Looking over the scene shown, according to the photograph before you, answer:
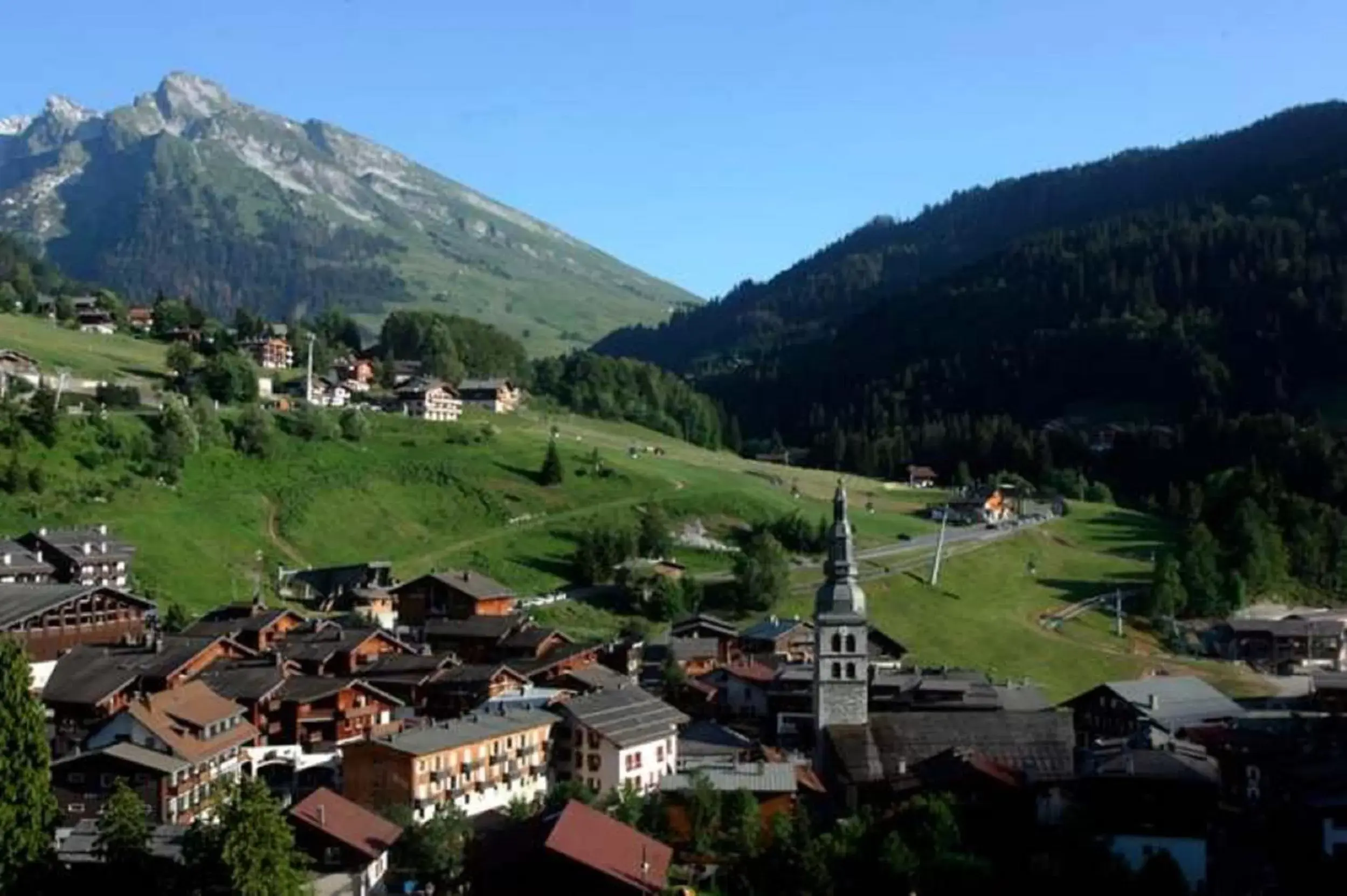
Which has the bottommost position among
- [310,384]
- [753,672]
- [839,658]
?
[753,672]

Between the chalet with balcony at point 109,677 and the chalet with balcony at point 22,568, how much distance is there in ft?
33.8

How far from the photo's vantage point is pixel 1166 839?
43.6 meters

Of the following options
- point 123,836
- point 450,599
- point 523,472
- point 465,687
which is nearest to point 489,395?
point 523,472

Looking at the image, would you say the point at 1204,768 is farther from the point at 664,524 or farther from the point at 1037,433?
the point at 1037,433

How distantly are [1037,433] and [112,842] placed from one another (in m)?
136

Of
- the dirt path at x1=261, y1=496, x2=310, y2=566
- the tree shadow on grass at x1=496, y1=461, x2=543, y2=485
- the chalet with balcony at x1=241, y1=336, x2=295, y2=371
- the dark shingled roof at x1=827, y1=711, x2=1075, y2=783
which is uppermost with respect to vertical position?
the chalet with balcony at x1=241, y1=336, x2=295, y2=371

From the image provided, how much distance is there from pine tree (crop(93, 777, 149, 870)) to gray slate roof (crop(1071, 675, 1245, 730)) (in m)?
40.6

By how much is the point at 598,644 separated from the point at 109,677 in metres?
23.2

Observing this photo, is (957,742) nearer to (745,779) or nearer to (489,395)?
(745,779)

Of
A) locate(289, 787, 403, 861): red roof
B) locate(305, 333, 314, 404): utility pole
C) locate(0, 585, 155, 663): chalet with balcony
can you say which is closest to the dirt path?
locate(0, 585, 155, 663): chalet with balcony

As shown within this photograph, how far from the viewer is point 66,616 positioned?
6194cm

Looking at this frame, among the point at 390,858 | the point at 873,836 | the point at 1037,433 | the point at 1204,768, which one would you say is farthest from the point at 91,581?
the point at 1037,433

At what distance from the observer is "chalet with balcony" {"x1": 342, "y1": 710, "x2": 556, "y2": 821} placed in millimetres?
47188

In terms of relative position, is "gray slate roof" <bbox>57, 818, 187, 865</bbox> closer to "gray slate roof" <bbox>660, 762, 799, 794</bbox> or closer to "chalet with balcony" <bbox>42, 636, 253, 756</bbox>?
"chalet with balcony" <bbox>42, 636, 253, 756</bbox>
